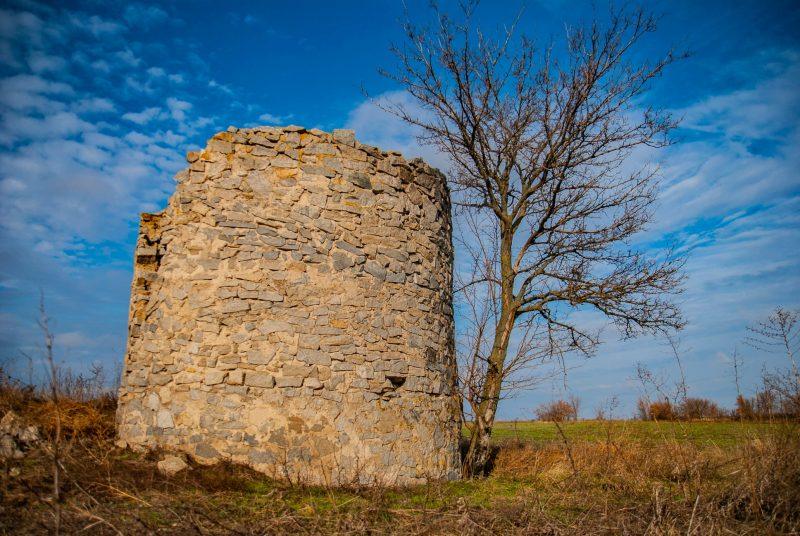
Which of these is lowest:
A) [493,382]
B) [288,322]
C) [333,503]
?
[333,503]

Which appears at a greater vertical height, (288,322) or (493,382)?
(288,322)

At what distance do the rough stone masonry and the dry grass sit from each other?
0.44 m

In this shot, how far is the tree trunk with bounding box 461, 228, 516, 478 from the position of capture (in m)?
8.43

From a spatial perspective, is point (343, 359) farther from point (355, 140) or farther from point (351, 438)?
point (355, 140)

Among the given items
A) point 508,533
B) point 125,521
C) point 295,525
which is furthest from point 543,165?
point 125,521

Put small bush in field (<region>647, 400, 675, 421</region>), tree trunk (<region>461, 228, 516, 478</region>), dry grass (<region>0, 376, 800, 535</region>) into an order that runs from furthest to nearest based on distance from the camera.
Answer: tree trunk (<region>461, 228, 516, 478</region>), small bush in field (<region>647, 400, 675, 421</region>), dry grass (<region>0, 376, 800, 535</region>)

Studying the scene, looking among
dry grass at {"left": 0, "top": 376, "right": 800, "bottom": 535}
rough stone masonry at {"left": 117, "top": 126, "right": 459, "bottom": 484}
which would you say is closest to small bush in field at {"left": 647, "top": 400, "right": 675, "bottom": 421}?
dry grass at {"left": 0, "top": 376, "right": 800, "bottom": 535}

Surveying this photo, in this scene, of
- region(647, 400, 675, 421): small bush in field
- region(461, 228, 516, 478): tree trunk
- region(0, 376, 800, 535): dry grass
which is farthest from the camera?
region(461, 228, 516, 478): tree trunk

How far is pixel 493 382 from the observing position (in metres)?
9.07

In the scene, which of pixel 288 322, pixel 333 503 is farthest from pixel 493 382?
pixel 333 503

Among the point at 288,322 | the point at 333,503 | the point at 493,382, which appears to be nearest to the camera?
the point at 333,503

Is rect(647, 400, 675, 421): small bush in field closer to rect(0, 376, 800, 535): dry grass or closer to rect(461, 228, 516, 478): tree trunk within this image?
rect(0, 376, 800, 535): dry grass

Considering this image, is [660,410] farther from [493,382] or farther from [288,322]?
[288,322]

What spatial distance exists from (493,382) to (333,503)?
5.43 meters
